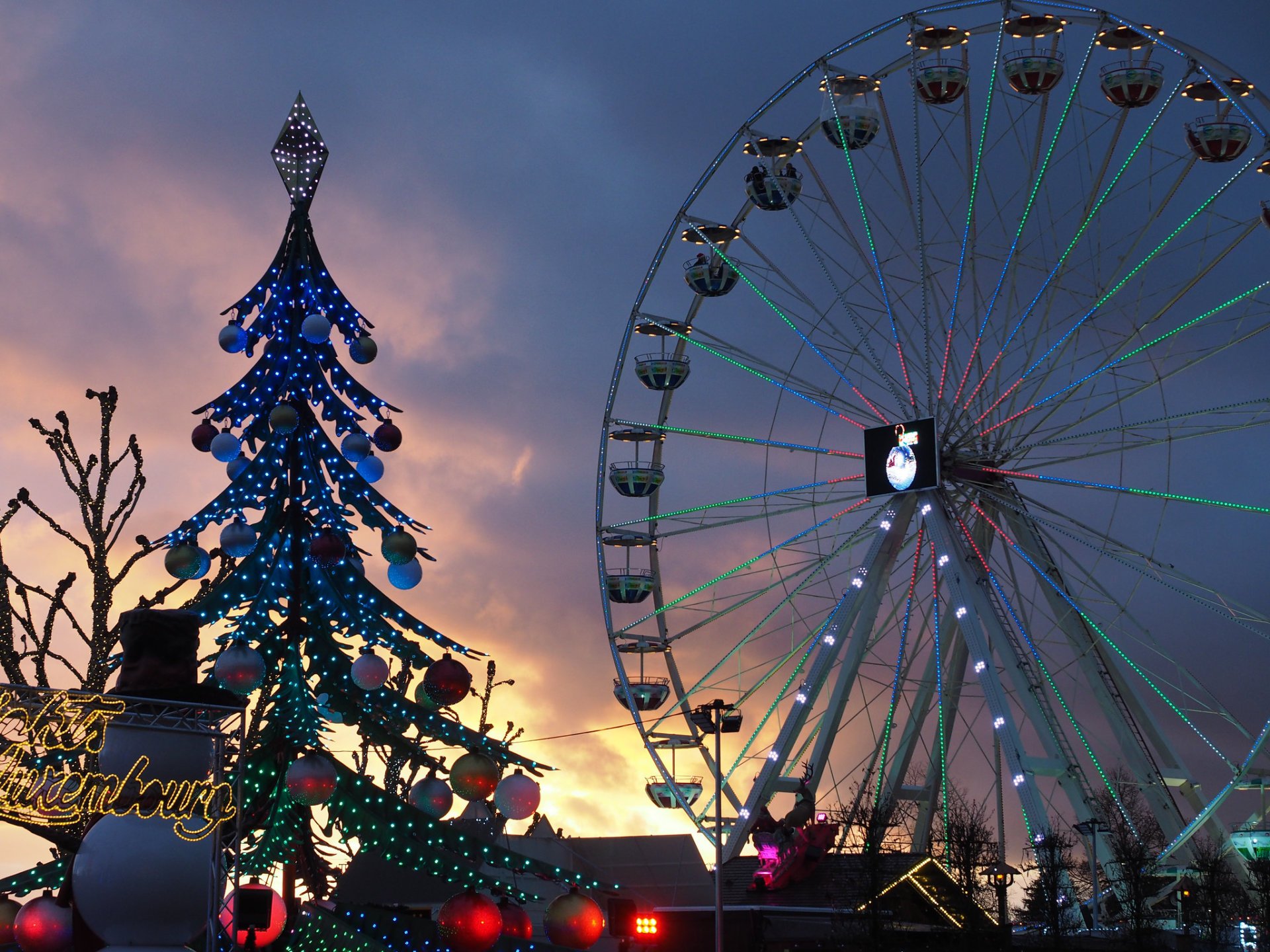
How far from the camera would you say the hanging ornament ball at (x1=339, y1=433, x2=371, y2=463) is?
1552 cm

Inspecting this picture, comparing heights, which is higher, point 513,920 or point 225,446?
point 225,446

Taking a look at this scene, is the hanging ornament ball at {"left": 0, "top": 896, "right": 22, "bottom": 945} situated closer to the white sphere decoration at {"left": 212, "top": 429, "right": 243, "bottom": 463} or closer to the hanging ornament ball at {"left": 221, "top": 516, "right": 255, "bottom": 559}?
the hanging ornament ball at {"left": 221, "top": 516, "right": 255, "bottom": 559}

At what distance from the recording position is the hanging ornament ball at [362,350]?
15.9 m

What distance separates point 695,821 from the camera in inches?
1083

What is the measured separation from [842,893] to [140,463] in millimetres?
15370

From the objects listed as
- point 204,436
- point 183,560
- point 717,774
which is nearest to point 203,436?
point 204,436

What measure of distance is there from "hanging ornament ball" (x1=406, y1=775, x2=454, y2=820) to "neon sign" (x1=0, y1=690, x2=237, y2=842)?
7.30 ft

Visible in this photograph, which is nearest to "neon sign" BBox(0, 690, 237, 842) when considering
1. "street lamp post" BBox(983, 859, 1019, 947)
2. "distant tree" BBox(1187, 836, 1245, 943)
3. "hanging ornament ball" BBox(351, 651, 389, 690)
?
"hanging ornament ball" BBox(351, 651, 389, 690)

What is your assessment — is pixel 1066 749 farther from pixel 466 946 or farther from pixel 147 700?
pixel 147 700

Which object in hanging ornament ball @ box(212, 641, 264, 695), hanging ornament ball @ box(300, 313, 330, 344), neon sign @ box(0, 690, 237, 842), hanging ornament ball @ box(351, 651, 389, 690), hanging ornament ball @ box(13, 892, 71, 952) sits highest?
hanging ornament ball @ box(300, 313, 330, 344)

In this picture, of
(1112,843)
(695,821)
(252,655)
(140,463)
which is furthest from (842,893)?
(252,655)

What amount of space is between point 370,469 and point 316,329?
155 centimetres

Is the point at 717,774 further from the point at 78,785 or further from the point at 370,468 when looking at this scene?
the point at 78,785

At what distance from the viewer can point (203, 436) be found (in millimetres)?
15305
